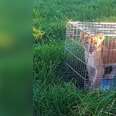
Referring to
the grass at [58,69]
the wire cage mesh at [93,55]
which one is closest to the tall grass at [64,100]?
the grass at [58,69]

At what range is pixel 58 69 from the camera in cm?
233

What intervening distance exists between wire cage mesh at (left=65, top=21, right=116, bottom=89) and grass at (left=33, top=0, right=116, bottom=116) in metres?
0.09

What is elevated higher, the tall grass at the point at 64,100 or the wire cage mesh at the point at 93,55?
the wire cage mesh at the point at 93,55

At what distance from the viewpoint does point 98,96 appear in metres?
1.81

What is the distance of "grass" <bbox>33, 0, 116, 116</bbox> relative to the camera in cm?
175

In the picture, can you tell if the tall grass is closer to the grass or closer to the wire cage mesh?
the grass

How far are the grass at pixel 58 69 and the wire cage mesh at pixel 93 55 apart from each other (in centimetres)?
9

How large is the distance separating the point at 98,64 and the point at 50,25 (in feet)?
3.34

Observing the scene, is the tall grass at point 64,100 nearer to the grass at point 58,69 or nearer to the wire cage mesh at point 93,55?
the grass at point 58,69

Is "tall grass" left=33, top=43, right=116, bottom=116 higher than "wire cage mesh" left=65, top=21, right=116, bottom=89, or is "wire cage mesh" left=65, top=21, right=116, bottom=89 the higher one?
"wire cage mesh" left=65, top=21, right=116, bottom=89

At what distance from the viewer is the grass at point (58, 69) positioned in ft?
5.74

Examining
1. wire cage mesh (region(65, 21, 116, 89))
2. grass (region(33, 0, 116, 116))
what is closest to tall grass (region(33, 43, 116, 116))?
grass (region(33, 0, 116, 116))

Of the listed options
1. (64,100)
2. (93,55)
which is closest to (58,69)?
(93,55)

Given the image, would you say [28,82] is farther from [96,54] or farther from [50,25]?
[50,25]
